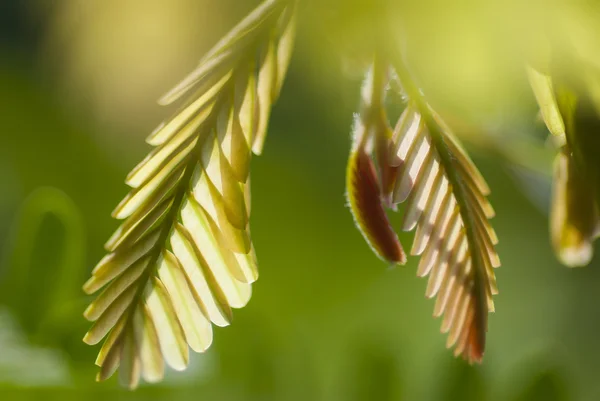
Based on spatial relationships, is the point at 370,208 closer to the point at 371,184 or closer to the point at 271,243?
the point at 371,184

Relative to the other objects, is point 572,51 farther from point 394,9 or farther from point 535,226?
point 535,226

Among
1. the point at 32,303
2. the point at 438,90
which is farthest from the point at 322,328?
the point at 438,90

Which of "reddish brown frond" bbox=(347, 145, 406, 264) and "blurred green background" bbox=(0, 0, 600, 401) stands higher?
"blurred green background" bbox=(0, 0, 600, 401)

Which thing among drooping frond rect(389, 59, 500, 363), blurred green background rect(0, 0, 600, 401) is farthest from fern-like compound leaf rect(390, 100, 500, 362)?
blurred green background rect(0, 0, 600, 401)

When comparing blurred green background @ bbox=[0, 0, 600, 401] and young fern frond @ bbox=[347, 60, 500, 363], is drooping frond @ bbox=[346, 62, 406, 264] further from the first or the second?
blurred green background @ bbox=[0, 0, 600, 401]

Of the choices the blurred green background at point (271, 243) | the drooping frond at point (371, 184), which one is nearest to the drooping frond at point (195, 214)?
the drooping frond at point (371, 184)
